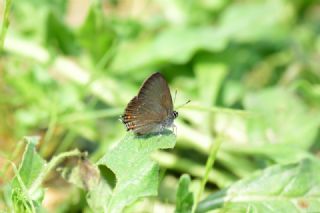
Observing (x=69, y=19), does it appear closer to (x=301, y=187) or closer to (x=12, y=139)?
(x=12, y=139)

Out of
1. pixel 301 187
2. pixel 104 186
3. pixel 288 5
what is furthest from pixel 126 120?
pixel 288 5

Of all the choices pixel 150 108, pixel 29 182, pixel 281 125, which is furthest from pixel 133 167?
pixel 281 125

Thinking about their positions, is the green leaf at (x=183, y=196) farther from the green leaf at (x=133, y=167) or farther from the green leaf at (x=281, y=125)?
the green leaf at (x=281, y=125)

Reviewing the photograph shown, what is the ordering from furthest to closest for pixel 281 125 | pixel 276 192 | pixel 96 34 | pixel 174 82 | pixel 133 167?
pixel 174 82 < pixel 96 34 < pixel 281 125 < pixel 276 192 < pixel 133 167

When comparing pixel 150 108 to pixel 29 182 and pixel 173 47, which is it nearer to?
pixel 29 182

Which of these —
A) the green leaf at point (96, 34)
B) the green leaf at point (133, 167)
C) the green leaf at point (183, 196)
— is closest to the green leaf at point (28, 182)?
the green leaf at point (133, 167)

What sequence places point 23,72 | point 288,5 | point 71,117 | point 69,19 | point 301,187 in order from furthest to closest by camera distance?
point 69,19, point 288,5, point 23,72, point 71,117, point 301,187
